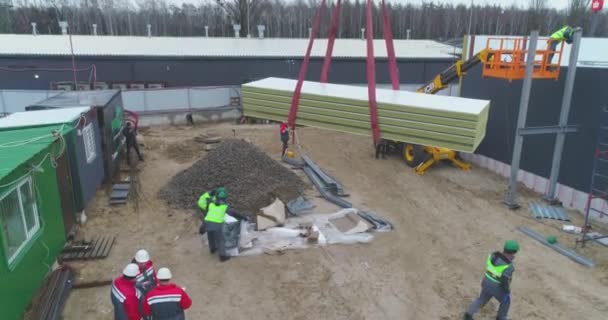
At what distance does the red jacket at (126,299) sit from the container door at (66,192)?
11.8 feet

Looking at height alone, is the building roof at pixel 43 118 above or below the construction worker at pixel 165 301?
above

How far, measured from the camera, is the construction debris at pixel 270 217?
9.01 meters

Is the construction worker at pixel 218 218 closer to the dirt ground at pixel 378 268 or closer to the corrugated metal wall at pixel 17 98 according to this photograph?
the dirt ground at pixel 378 268

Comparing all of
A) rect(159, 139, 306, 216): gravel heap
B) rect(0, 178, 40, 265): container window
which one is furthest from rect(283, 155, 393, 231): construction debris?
rect(0, 178, 40, 265): container window

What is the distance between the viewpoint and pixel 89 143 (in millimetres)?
10125

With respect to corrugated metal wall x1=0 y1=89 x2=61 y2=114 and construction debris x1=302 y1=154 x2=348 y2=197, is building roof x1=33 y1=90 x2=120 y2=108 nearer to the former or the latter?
construction debris x1=302 y1=154 x2=348 y2=197

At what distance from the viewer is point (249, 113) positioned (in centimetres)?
987

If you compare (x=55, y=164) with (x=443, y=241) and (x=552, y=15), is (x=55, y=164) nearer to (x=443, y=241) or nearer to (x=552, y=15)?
(x=443, y=241)

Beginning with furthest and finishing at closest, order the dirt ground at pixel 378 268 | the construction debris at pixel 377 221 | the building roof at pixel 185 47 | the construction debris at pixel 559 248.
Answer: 1. the building roof at pixel 185 47
2. the construction debris at pixel 377 221
3. the construction debris at pixel 559 248
4. the dirt ground at pixel 378 268

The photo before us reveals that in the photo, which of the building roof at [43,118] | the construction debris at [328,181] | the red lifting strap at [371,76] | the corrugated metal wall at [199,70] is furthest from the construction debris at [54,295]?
the corrugated metal wall at [199,70]

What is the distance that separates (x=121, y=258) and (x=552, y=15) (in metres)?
66.8

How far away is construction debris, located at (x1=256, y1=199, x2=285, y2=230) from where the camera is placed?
29.6 feet

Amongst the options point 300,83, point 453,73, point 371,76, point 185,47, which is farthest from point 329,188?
point 185,47

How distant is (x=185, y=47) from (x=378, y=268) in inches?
822
